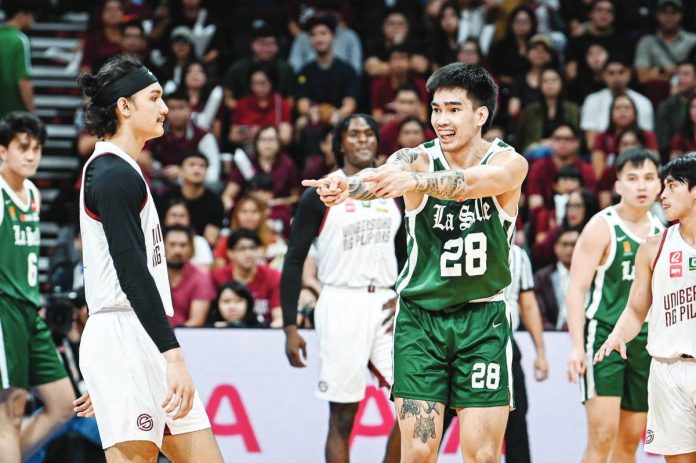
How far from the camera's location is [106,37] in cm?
1397

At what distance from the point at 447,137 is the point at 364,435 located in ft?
11.8

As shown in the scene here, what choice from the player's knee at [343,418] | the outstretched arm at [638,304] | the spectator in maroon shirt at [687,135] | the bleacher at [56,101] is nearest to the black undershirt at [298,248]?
the player's knee at [343,418]

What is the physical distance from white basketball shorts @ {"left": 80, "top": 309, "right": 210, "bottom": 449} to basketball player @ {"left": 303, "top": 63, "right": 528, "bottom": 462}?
118 cm

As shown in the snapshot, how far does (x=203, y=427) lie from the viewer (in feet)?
16.6

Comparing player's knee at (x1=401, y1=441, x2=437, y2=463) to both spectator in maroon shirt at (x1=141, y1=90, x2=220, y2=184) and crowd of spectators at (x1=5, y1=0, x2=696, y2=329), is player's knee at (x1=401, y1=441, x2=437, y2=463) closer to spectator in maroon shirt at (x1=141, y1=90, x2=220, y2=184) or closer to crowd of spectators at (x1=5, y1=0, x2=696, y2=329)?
crowd of spectators at (x1=5, y1=0, x2=696, y2=329)

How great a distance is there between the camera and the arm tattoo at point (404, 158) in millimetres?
5469

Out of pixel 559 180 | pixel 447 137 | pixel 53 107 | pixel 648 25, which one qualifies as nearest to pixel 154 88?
pixel 447 137

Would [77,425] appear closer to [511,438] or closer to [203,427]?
[511,438]

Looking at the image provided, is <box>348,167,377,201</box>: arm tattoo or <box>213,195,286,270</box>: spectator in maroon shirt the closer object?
<box>348,167,377,201</box>: arm tattoo

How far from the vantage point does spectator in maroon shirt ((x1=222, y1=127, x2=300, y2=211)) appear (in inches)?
466

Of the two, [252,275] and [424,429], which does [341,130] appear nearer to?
[252,275]

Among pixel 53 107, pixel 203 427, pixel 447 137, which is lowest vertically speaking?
pixel 203 427

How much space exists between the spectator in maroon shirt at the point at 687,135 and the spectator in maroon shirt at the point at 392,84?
2.66 metres

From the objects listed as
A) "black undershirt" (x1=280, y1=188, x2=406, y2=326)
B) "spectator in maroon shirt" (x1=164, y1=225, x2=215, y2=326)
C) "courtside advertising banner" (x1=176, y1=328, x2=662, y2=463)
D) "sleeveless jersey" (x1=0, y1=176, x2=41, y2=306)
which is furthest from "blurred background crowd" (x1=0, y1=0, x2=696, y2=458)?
"sleeveless jersey" (x1=0, y1=176, x2=41, y2=306)
